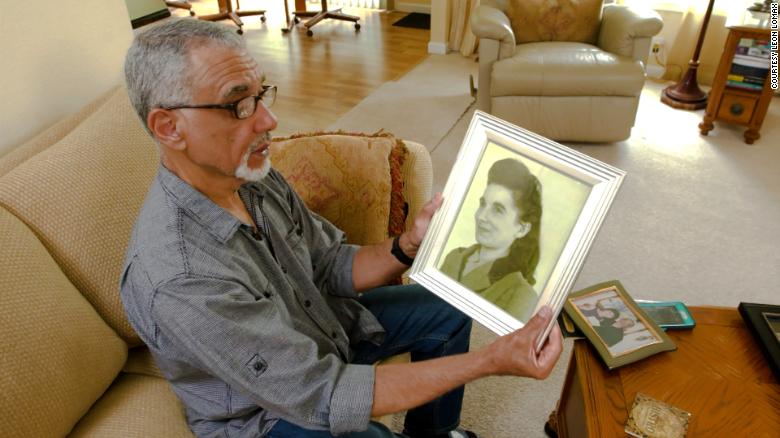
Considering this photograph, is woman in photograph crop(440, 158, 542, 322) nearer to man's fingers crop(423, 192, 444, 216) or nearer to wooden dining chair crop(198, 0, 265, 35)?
man's fingers crop(423, 192, 444, 216)

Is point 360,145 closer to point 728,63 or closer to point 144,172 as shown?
point 144,172

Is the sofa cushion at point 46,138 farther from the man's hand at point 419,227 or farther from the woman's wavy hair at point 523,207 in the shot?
the woman's wavy hair at point 523,207

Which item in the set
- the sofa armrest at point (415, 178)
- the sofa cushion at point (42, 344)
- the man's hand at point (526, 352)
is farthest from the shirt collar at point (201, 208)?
the sofa armrest at point (415, 178)

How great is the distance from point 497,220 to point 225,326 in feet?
1.63

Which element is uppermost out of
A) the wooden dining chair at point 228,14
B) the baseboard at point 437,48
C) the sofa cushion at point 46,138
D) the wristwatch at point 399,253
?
the sofa cushion at point 46,138

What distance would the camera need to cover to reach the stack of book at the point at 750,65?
2.66m

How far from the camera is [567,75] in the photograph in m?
2.67

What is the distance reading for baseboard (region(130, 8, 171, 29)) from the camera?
4.95 m

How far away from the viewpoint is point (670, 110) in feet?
10.7

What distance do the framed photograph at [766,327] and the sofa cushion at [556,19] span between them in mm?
2181

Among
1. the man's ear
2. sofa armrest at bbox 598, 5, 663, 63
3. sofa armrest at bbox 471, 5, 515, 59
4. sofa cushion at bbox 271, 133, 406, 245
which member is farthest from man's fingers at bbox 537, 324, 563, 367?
sofa armrest at bbox 598, 5, 663, 63

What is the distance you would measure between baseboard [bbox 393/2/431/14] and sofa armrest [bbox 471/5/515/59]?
2.63 meters

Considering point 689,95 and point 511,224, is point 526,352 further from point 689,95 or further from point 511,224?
point 689,95

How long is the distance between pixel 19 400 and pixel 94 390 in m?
0.16
